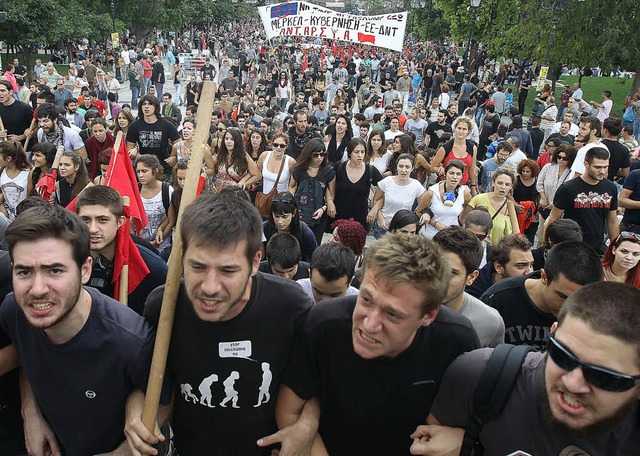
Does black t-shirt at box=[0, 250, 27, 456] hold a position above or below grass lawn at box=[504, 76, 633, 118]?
below

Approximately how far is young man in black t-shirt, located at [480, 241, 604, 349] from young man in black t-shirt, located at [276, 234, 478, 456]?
1209 millimetres

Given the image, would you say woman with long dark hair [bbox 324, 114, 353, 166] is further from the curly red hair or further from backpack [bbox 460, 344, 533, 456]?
backpack [bbox 460, 344, 533, 456]

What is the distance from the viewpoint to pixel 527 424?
6.30ft

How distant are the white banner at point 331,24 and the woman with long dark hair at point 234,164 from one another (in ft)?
32.0

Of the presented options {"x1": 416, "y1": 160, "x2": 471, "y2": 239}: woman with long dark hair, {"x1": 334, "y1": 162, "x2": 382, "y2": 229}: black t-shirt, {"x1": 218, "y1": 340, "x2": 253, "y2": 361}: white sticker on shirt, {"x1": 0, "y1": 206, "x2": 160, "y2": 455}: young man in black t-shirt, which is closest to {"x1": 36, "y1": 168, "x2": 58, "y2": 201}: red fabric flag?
{"x1": 334, "y1": 162, "x2": 382, "y2": 229}: black t-shirt

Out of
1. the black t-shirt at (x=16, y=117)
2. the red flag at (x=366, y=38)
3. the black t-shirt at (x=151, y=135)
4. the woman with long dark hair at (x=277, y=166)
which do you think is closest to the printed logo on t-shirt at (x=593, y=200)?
the woman with long dark hair at (x=277, y=166)

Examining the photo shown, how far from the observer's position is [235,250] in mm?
2166

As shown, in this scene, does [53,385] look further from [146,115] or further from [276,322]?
[146,115]

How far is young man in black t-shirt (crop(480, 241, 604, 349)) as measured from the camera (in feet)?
10.6

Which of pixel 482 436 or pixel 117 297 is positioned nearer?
pixel 482 436

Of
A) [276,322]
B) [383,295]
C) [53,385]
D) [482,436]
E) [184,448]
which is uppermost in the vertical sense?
[383,295]

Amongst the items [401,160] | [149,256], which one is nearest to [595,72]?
[401,160]

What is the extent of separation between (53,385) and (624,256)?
4233mm

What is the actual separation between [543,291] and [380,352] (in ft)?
5.62
